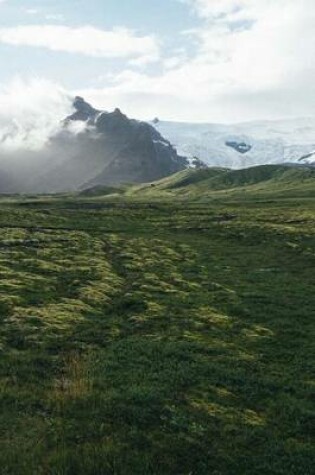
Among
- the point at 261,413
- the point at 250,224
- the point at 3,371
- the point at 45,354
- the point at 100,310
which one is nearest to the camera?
the point at 261,413

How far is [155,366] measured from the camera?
32.8 metres

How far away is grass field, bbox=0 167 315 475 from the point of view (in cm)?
2262

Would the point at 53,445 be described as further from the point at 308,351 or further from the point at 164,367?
the point at 308,351

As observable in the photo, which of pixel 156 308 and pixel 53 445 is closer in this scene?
pixel 53 445

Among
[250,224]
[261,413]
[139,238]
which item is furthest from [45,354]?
[250,224]

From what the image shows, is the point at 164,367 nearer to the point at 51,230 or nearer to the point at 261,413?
the point at 261,413

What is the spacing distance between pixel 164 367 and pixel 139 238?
71563mm

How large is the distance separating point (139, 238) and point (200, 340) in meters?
65.7

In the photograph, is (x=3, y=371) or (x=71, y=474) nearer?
(x=71, y=474)

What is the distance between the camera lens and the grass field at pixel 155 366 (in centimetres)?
2262

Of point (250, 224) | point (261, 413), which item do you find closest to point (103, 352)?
point (261, 413)

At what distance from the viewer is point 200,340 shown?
38.8 metres

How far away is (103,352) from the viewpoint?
34938mm

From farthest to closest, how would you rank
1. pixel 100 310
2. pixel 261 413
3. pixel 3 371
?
1. pixel 100 310
2. pixel 3 371
3. pixel 261 413
